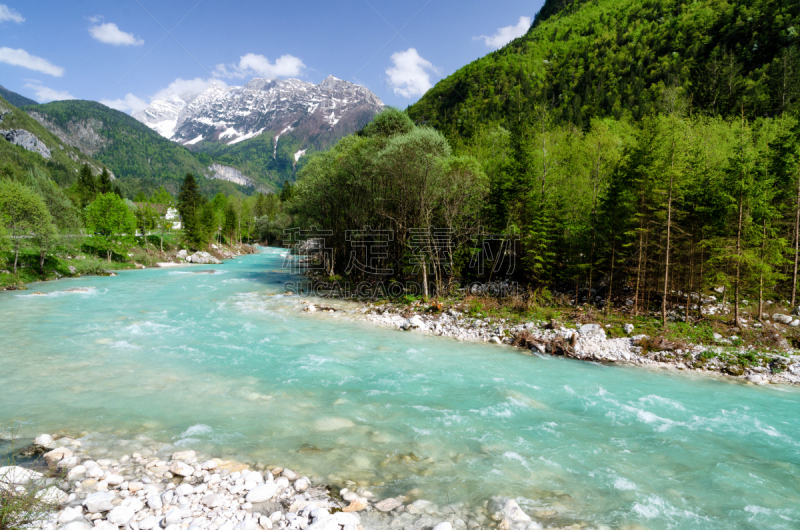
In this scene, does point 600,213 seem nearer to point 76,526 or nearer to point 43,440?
point 76,526

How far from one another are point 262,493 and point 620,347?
14.4 meters

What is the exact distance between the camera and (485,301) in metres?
20.7

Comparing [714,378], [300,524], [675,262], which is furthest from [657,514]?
[675,262]

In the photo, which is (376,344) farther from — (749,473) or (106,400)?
(749,473)

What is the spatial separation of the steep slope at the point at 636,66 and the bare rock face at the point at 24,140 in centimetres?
22116

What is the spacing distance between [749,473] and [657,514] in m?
3.10

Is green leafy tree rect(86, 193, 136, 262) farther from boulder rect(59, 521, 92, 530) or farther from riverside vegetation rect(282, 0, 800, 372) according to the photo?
boulder rect(59, 521, 92, 530)

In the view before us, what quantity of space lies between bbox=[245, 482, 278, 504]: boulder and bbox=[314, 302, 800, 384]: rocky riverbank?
12.1 meters

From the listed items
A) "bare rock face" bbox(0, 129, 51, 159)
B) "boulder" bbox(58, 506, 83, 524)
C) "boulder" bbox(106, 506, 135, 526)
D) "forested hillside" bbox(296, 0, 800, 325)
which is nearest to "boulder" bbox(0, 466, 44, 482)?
"boulder" bbox(58, 506, 83, 524)

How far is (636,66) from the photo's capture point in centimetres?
7425

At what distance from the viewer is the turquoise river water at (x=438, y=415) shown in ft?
21.6

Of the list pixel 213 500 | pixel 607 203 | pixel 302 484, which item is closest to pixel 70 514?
pixel 213 500

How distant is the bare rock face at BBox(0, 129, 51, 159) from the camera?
191 m

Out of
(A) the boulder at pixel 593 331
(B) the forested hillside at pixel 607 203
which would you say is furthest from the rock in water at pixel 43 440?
(B) the forested hillside at pixel 607 203
